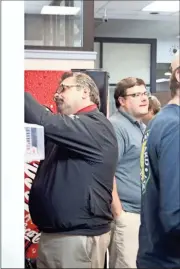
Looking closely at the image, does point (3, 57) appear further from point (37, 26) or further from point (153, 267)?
point (37, 26)

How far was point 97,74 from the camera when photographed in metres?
2.69

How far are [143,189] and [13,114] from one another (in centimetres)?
111

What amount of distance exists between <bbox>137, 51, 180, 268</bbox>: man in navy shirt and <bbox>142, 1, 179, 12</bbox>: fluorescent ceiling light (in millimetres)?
5855

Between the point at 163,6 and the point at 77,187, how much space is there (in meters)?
6.00

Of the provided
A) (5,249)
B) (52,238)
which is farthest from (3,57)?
(52,238)

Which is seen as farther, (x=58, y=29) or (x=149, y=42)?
(x=149, y=42)

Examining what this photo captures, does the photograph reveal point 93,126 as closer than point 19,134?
No

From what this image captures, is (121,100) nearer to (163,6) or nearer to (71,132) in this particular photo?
(71,132)

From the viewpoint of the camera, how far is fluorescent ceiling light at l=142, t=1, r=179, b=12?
7.29m

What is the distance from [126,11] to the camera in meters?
7.95

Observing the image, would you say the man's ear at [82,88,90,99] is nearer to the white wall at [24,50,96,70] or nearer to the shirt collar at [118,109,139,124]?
the shirt collar at [118,109,139,124]

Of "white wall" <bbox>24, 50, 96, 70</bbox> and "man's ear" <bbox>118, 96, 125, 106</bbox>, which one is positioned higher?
"white wall" <bbox>24, 50, 96, 70</bbox>

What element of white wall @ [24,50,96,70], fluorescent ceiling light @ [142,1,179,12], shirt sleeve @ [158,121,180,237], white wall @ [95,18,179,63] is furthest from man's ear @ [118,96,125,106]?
white wall @ [95,18,179,63]

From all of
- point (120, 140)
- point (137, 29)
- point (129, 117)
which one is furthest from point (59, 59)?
point (137, 29)
